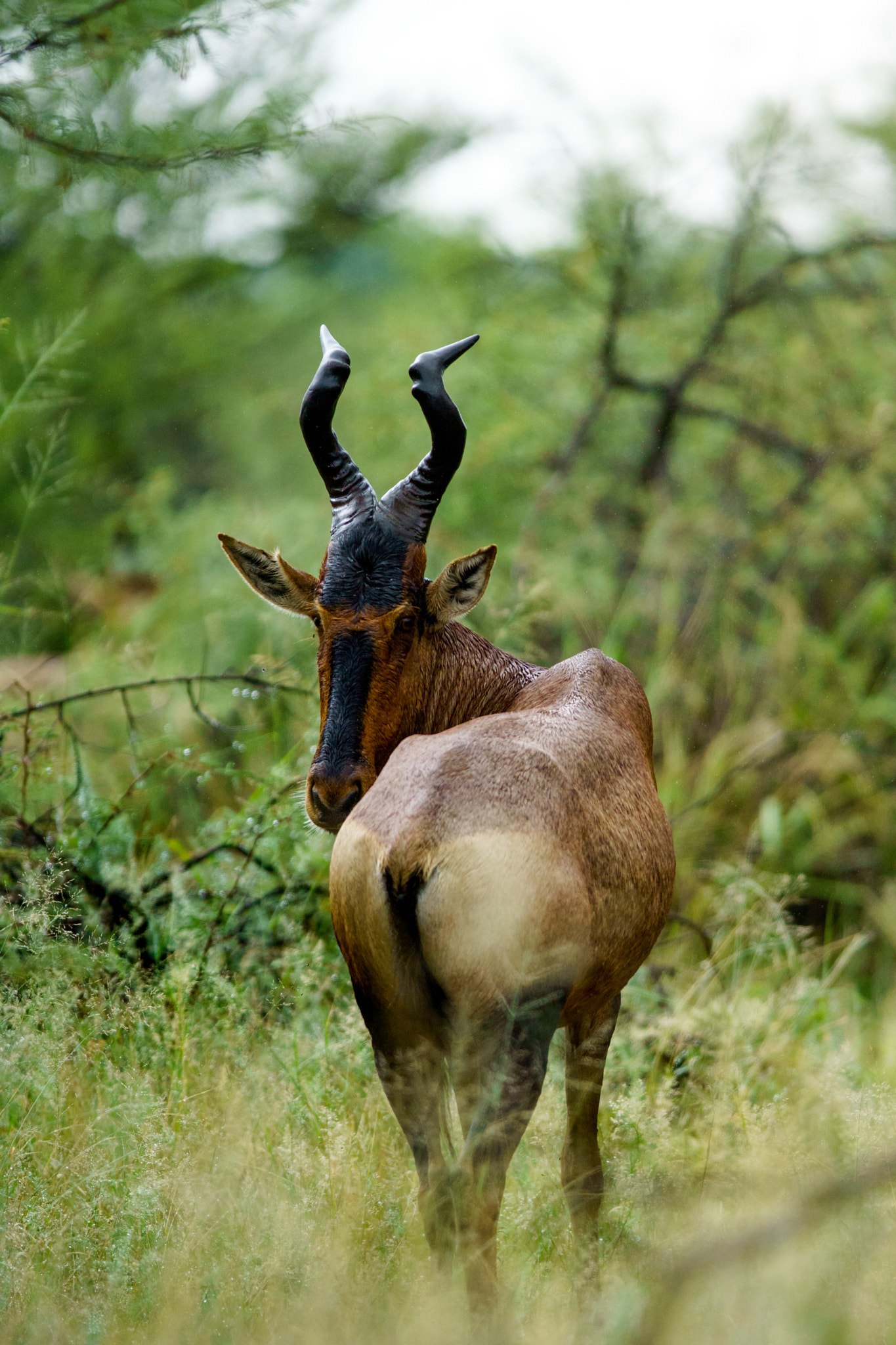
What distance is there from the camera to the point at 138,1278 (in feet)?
9.92

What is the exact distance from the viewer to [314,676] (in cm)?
589

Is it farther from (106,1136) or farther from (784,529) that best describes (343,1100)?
(784,529)

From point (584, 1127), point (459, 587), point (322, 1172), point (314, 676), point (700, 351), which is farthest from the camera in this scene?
point (700, 351)

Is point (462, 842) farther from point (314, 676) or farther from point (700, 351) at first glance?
point (700, 351)

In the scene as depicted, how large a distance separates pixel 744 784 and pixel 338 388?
520 centimetres

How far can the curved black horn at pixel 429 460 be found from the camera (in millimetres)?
3744

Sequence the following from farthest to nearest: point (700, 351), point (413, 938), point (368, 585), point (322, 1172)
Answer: point (700, 351) < point (368, 585) < point (322, 1172) < point (413, 938)

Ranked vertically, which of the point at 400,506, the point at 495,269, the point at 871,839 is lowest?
the point at 871,839

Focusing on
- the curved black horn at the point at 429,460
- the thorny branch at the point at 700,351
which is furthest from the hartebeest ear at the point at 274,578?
the thorny branch at the point at 700,351

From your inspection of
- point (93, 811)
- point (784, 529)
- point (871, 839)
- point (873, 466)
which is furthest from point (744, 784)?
point (93, 811)

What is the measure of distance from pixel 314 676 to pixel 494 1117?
3452mm

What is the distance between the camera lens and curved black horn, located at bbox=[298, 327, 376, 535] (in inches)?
151

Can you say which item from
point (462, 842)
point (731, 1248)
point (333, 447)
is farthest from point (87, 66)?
point (731, 1248)

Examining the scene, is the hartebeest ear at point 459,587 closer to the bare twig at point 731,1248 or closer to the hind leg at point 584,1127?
the hind leg at point 584,1127
